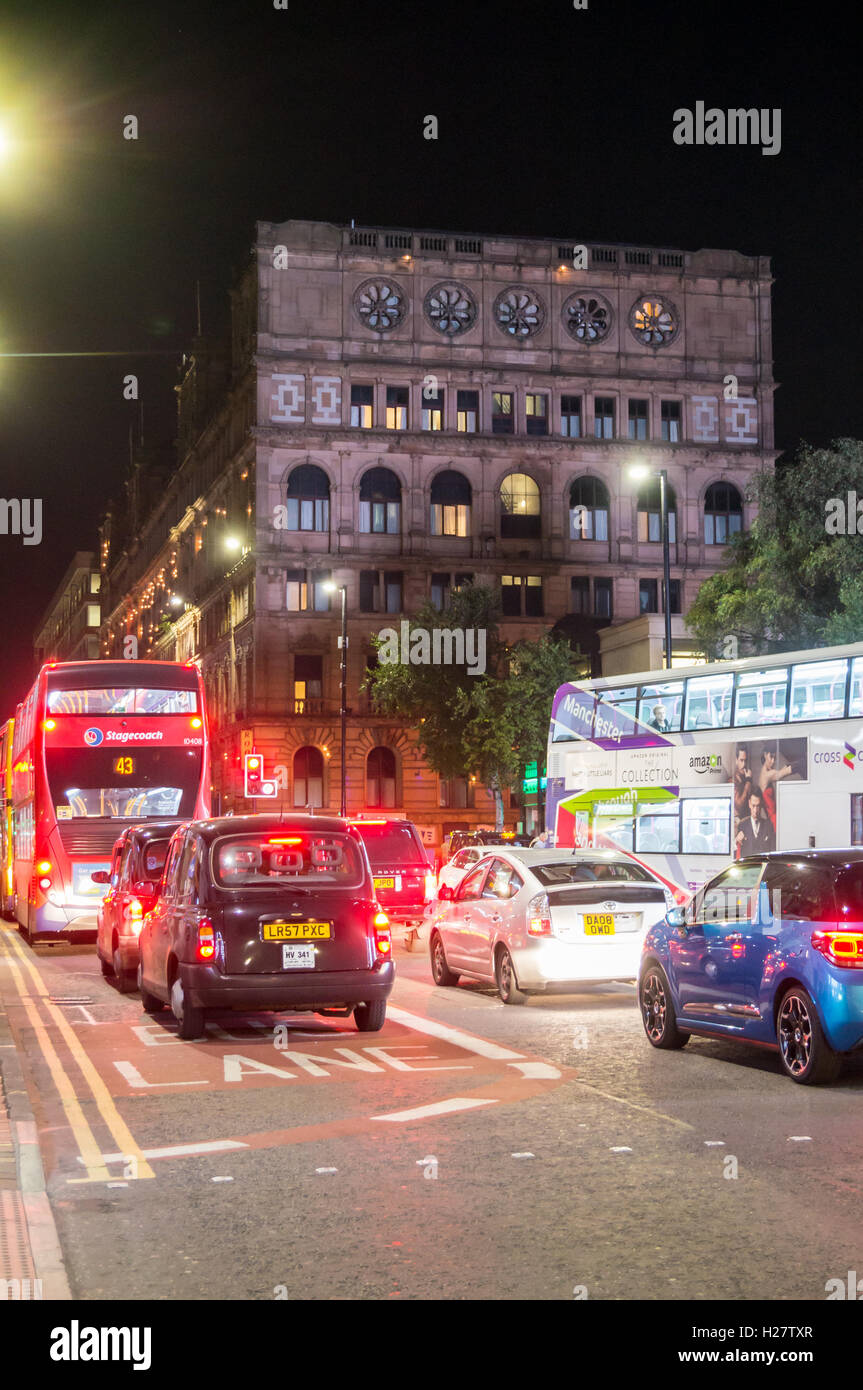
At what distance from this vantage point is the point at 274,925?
13617 millimetres

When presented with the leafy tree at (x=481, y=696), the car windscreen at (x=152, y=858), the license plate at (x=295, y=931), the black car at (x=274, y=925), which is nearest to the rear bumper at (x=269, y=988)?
the black car at (x=274, y=925)

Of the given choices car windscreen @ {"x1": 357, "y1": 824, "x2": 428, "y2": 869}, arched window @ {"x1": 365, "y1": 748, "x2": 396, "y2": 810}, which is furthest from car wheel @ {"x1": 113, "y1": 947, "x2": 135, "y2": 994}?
arched window @ {"x1": 365, "y1": 748, "x2": 396, "y2": 810}

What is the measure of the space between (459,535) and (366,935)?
62517 millimetres

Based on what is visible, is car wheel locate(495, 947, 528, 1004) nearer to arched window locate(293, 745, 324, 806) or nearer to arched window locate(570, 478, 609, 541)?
arched window locate(293, 745, 324, 806)

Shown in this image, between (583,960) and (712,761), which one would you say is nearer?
(583,960)

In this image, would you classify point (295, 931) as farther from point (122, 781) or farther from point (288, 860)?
point (122, 781)

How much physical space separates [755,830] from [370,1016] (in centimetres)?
863

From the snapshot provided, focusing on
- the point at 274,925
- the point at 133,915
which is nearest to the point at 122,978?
the point at 133,915

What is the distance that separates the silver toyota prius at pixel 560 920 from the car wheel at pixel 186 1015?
3906 mm

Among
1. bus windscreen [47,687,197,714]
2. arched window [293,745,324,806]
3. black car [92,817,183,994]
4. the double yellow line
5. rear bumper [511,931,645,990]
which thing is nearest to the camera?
the double yellow line

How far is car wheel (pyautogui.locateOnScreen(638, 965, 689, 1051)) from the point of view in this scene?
13.2 m

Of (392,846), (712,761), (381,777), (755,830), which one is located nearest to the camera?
(755,830)
